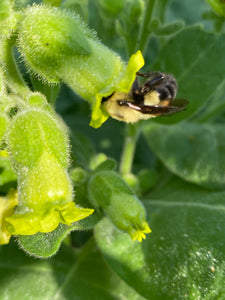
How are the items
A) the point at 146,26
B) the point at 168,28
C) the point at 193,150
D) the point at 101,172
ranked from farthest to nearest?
the point at 193,150, the point at 146,26, the point at 168,28, the point at 101,172

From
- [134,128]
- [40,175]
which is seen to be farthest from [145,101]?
[134,128]

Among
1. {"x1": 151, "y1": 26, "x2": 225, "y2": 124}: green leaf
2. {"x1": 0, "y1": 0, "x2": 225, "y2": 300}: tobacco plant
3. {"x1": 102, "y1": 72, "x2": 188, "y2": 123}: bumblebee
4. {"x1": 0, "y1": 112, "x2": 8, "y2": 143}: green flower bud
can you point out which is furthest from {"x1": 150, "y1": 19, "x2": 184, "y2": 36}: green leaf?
{"x1": 0, "y1": 112, "x2": 8, "y2": 143}: green flower bud

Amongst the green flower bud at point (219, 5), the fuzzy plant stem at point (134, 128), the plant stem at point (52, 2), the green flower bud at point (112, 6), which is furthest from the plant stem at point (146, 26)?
the plant stem at point (52, 2)

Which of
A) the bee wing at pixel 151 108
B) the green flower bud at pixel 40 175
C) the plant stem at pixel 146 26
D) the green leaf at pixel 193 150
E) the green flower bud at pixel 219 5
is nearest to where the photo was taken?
the green flower bud at pixel 40 175

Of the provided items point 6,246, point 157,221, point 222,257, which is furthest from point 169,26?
point 6,246

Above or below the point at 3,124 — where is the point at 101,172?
below

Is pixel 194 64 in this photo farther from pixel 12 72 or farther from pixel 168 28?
pixel 12 72

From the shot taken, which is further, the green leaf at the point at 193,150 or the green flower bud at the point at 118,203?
the green leaf at the point at 193,150

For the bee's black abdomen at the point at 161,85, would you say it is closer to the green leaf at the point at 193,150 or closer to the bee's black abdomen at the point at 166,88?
the bee's black abdomen at the point at 166,88
